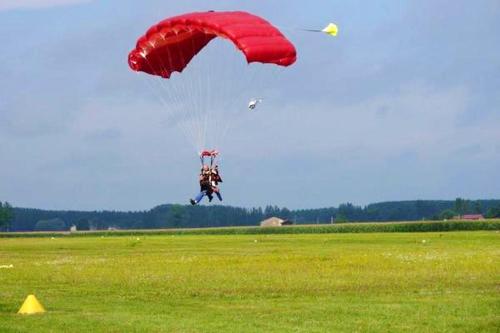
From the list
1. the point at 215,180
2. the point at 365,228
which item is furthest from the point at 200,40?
the point at 365,228

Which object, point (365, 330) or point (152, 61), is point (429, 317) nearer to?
point (365, 330)

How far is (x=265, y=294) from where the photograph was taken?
27.5 meters

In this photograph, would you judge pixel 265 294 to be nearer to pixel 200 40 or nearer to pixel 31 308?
pixel 31 308

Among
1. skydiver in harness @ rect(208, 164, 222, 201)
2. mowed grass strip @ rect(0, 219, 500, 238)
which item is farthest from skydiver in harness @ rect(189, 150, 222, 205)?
mowed grass strip @ rect(0, 219, 500, 238)

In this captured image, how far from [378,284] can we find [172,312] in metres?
8.66

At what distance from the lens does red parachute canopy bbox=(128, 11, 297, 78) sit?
26.2 m

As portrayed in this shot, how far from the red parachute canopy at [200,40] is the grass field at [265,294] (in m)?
6.55

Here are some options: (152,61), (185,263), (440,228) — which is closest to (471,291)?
(152,61)

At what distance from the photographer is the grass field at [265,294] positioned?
20.7 metres

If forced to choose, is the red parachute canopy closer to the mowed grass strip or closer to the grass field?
the grass field

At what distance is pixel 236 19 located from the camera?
2766 cm

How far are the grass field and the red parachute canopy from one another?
655 centimetres

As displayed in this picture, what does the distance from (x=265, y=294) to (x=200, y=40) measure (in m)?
8.88

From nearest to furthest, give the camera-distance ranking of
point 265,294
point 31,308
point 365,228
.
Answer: point 31,308 < point 265,294 < point 365,228
